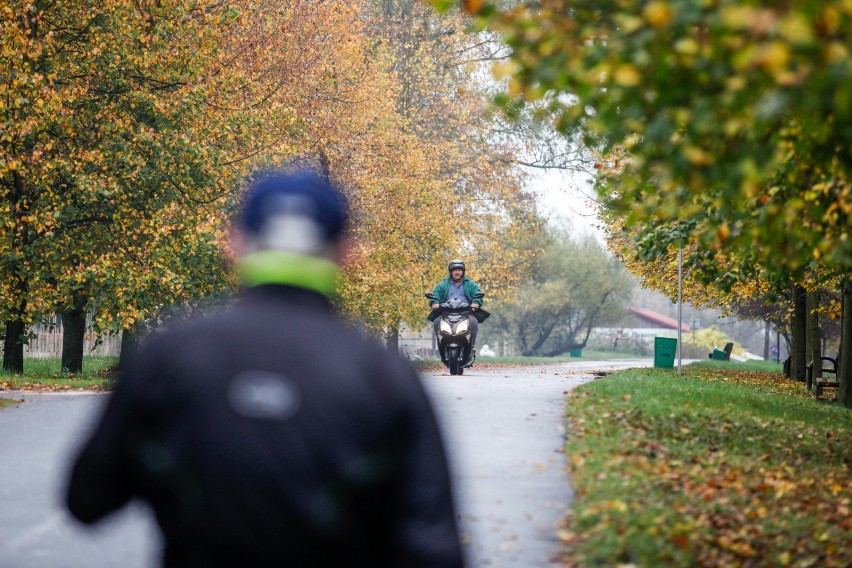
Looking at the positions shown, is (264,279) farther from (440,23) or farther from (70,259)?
(440,23)

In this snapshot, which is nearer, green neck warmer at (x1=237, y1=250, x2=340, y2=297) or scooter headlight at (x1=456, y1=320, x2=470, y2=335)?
green neck warmer at (x1=237, y1=250, x2=340, y2=297)

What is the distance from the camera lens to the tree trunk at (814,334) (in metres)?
26.1

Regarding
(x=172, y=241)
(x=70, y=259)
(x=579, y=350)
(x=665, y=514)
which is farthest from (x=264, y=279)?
(x=579, y=350)

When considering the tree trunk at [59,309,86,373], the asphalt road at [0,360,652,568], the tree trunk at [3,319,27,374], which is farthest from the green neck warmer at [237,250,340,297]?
the tree trunk at [59,309,86,373]

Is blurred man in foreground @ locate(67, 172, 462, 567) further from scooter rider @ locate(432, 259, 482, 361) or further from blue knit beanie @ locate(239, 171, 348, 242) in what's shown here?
scooter rider @ locate(432, 259, 482, 361)

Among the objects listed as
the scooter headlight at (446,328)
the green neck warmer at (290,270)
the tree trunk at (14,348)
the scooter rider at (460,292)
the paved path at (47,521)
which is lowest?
the paved path at (47,521)

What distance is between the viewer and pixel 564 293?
73688 mm

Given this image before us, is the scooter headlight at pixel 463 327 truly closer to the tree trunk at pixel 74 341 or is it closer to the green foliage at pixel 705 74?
the tree trunk at pixel 74 341

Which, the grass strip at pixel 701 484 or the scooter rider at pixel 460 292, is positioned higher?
the scooter rider at pixel 460 292

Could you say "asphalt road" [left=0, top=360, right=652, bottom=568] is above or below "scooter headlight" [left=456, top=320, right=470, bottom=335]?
below

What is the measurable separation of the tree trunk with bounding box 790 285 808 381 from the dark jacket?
2767 cm

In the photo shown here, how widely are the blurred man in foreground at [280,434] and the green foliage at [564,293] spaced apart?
222ft

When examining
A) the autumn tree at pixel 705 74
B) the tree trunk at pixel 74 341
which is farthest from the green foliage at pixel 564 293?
the autumn tree at pixel 705 74

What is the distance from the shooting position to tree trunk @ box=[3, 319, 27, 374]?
24.5m
